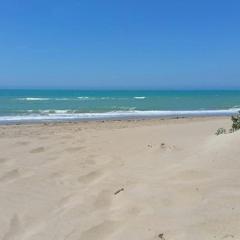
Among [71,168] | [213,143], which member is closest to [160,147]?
[213,143]

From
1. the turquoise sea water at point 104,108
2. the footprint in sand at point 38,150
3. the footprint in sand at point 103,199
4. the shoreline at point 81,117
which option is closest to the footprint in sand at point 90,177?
the footprint in sand at point 103,199

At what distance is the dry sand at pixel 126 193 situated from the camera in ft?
15.0

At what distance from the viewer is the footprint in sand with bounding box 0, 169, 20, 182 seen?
6.93 meters

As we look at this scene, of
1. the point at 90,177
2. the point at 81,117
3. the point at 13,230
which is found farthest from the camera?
the point at 81,117

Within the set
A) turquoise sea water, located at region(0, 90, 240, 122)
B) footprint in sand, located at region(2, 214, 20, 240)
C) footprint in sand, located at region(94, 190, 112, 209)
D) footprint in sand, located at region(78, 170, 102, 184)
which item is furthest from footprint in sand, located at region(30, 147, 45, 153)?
turquoise sea water, located at region(0, 90, 240, 122)

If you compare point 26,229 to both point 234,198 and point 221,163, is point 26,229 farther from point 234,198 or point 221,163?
point 221,163

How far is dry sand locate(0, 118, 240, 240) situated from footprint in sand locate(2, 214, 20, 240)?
0.03ft

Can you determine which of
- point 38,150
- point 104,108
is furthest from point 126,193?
point 104,108

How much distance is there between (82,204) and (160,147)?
2971 mm

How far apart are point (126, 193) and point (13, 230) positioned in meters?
1.46

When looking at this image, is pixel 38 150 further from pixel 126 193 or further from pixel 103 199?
pixel 126 193

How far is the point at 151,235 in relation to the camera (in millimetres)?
4355

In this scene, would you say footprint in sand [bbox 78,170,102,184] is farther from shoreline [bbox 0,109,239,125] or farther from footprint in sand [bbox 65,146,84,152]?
shoreline [bbox 0,109,239,125]

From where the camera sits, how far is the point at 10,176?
23.3 feet
